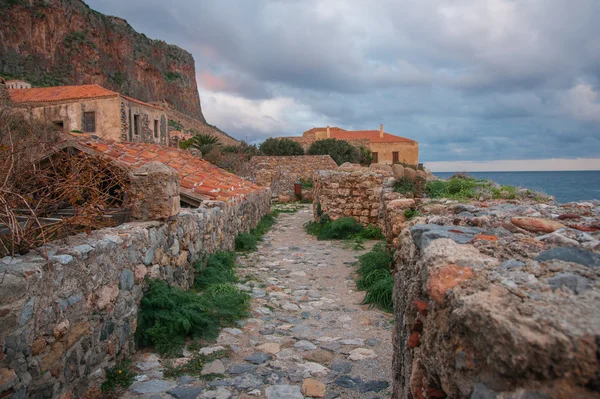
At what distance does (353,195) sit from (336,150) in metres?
21.4

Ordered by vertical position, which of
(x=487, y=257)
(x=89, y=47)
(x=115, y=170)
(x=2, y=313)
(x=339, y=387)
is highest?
(x=89, y=47)

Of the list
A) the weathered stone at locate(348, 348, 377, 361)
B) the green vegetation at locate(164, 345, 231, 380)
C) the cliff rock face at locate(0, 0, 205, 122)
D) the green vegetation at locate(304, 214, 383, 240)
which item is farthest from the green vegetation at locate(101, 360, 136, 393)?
the cliff rock face at locate(0, 0, 205, 122)

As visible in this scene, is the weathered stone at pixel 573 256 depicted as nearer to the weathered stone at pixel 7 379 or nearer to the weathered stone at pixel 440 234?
the weathered stone at pixel 440 234

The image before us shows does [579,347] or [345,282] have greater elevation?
[579,347]

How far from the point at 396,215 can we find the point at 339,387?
431 centimetres

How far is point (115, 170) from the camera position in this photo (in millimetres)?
4793

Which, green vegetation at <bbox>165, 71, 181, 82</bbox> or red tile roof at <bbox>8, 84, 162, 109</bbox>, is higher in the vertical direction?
green vegetation at <bbox>165, 71, 181, 82</bbox>

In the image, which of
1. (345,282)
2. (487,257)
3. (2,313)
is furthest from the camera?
(345,282)

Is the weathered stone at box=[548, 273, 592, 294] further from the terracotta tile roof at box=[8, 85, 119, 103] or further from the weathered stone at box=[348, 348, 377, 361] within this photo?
the terracotta tile roof at box=[8, 85, 119, 103]

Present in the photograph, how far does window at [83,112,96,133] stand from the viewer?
2491cm

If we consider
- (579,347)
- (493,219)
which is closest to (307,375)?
(493,219)

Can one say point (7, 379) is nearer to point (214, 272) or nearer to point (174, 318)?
point (174, 318)

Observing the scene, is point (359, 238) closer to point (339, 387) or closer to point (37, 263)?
point (339, 387)

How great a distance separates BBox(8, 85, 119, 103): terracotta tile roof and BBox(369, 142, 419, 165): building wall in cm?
2852
